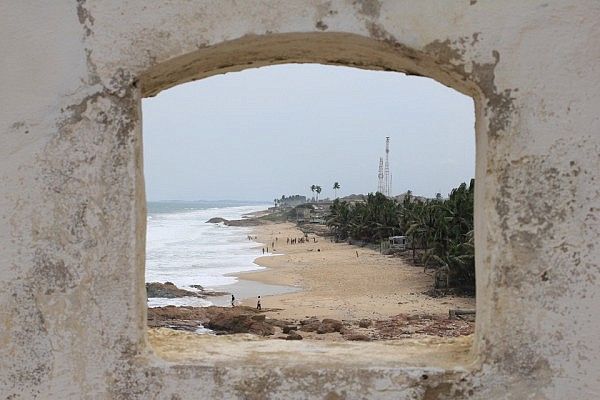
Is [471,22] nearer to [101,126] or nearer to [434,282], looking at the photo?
[101,126]

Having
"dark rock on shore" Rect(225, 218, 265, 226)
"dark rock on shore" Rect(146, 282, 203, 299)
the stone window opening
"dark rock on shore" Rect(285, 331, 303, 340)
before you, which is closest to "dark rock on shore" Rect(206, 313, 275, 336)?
"dark rock on shore" Rect(285, 331, 303, 340)

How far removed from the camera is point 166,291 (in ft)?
80.7

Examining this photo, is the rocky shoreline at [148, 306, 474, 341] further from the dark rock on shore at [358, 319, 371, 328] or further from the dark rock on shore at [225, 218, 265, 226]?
the dark rock on shore at [225, 218, 265, 226]

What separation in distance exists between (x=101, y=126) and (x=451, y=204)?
2895 centimetres

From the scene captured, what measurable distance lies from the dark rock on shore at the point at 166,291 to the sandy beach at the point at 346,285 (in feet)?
7.77

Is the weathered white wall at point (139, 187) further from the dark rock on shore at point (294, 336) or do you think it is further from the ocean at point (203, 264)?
the ocean at point (203, 264)

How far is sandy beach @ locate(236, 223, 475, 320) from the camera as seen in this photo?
22.6 meters

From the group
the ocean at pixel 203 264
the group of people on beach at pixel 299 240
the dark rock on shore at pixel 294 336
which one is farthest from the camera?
the group of people on beach at pixel 299 240

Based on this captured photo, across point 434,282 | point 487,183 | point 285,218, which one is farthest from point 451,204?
point 285,218

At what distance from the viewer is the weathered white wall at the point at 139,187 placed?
2035 millimetres

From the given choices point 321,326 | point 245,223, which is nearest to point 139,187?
point 321,326

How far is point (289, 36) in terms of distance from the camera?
214 centimetres

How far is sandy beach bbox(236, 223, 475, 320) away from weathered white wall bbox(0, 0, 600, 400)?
60.7ft

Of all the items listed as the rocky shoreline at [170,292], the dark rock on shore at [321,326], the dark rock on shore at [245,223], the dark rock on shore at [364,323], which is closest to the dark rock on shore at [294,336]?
the dark rock on shore at [321,326]
